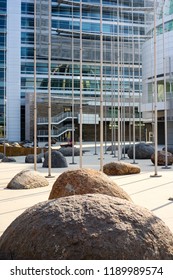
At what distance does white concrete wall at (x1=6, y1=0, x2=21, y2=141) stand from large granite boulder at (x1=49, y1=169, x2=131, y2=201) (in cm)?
7597

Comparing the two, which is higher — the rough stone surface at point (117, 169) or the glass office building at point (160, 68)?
the glass office building at point (160, 68)

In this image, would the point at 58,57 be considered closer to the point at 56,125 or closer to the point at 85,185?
the point at 56,125

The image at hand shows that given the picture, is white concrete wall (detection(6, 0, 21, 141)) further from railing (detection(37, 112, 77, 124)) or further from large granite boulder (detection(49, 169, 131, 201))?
large granite boulder (detection(49, 169, 131, 201))

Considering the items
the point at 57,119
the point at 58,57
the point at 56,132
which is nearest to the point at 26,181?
the point at 56,132

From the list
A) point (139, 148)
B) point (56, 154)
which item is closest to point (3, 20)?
point (139, 148)

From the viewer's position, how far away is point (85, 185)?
301 inches

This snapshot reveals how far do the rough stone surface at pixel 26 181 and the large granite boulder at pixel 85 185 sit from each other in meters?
4.50

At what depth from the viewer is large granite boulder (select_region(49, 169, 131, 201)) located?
756 centimetres

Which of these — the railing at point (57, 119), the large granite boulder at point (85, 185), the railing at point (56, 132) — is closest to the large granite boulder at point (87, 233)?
Result: the large granite boulder at point (85, 185)

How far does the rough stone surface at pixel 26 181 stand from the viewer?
41.3 feet

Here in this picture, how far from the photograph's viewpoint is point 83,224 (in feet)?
11.3

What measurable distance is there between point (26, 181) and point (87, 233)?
950 centimetres

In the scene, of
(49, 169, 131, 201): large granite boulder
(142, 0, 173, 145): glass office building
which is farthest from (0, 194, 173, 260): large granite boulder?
(142, 0, 173, 145): glass office building

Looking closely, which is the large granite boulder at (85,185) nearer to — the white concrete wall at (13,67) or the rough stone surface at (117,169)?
the rough stone surface at (117,169)
